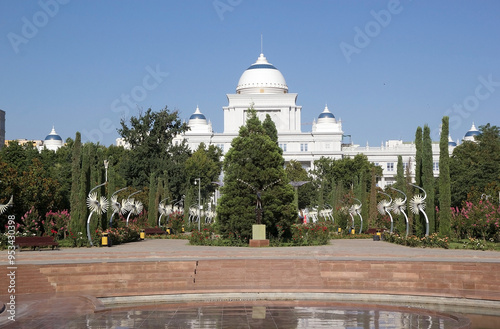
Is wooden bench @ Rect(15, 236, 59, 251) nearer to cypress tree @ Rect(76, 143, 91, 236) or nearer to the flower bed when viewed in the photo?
cypress tree @ Rect(76, 143, 91, 236)

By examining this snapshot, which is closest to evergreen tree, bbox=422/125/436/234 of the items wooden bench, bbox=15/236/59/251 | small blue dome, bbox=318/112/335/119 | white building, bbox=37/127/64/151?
wooden bench, bbox=15/236/59/251

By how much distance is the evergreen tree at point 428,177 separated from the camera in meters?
37.5

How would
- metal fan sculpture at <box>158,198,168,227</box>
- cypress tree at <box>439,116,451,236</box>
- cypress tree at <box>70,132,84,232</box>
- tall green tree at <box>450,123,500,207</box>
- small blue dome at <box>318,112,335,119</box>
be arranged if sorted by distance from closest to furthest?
cypress tree at <box>70,132,84,232</box> → cypress tree at <box>439,116,451,236</box> → tall green tree at <box>450,123,500,207</box> → metal fan sculpture at <box>158,198,168,227</box> → small blue dome at <box>318,112,335,119</box>

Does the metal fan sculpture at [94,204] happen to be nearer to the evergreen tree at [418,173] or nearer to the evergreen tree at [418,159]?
the evergreen tree at [418,173]

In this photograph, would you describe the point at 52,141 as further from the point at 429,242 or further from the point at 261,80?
the point at 429,242

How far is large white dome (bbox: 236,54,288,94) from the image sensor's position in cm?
10650

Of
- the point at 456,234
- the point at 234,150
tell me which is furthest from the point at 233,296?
the point at 456,234

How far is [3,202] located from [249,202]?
13.2 m

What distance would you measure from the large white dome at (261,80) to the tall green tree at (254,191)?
69.5m

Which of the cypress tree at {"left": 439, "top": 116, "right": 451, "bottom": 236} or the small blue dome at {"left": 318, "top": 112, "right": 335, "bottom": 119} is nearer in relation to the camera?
the cypress tree at {"left": 439, "top": 116, "right": 451, "bottom": 236}

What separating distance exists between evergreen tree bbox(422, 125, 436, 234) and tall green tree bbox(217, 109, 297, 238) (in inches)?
302

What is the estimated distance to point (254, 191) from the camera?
36469mm

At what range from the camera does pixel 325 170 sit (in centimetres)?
9219

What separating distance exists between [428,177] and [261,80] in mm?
70670
